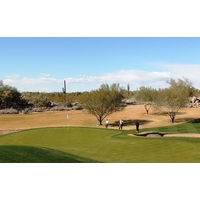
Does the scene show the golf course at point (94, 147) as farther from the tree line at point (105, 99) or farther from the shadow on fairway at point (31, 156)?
the tree line at point (105, 99)

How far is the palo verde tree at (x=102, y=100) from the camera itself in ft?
117

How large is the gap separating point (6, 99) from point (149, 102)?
21.3 meters

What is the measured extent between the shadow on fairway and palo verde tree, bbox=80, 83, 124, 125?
22.1m

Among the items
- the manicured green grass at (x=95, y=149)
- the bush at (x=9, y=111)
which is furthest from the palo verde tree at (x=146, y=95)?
the manicured green grass at (x=95, y=149)

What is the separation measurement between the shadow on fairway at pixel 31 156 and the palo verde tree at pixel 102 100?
22.1 metres

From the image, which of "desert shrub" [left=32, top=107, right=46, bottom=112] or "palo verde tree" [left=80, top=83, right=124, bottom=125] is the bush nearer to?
"desert shrub" [left=32, top=107, right=46, bottom=112]

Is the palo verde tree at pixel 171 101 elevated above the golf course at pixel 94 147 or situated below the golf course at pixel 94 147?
above

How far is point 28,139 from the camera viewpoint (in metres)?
21.5

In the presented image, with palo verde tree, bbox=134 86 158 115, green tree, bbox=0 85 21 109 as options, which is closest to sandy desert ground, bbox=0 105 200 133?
palo verde tree, bbox=134 86 158 115

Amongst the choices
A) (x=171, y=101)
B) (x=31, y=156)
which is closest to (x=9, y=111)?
(x=171, y=101)

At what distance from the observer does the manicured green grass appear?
12.9 m
